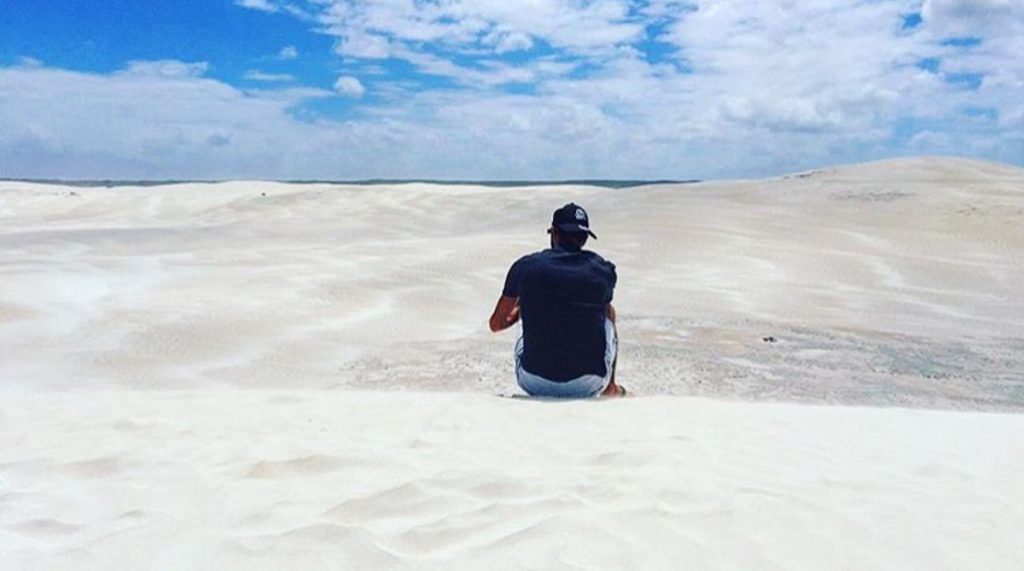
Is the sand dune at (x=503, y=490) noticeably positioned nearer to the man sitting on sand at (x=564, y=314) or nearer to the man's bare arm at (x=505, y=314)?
the man sitting on sand at (x=564, y=314)

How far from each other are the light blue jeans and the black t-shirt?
0.04 m

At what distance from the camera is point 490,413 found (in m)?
6.02

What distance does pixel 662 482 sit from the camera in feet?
13.6

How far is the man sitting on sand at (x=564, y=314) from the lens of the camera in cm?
617

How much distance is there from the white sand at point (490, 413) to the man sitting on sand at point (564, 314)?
11.1 inches

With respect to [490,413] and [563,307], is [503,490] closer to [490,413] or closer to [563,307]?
[490,413]

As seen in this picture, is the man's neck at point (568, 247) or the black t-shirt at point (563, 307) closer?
the black t-shirt at point (563, 307)

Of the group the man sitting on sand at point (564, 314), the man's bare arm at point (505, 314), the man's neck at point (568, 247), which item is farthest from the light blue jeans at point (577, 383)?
the man's neck at point (568, 247)

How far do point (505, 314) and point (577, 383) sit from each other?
67 centimetres

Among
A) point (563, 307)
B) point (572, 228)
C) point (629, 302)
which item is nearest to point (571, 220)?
point (572, 228)

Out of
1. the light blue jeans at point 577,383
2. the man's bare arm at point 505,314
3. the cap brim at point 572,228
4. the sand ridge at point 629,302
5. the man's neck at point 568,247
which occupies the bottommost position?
the sand ridge at point 629,302

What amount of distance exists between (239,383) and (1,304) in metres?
5.35

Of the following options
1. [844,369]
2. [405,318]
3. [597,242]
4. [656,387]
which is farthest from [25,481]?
[597,242]

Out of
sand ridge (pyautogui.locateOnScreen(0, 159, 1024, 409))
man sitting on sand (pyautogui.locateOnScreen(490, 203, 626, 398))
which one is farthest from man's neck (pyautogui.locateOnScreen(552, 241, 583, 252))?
sand ridge (pyautogui.locateOnScreen(0, 159, 1024, 409))
